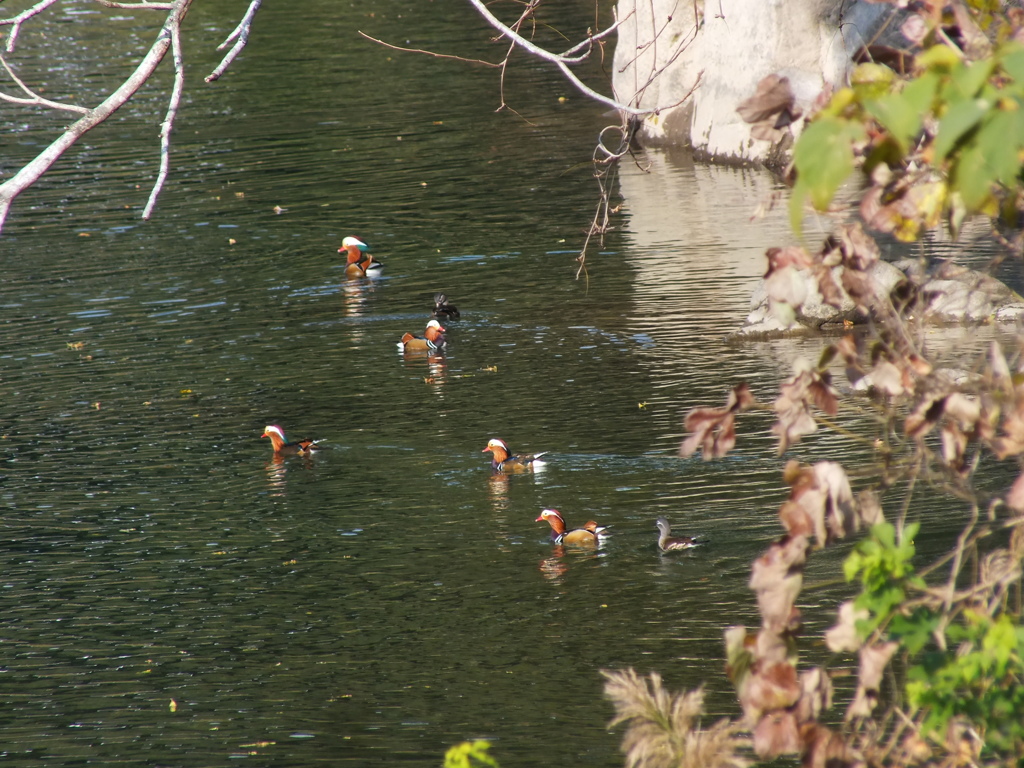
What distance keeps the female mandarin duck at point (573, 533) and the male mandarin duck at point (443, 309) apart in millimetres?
5045

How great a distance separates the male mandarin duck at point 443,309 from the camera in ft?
46.2

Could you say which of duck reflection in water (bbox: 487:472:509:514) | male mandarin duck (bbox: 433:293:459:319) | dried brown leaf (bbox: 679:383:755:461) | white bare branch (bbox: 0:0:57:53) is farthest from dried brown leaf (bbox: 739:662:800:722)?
male mandarin duck (bbox: 433:293:459:319)

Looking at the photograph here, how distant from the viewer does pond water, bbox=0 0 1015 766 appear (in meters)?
7.58

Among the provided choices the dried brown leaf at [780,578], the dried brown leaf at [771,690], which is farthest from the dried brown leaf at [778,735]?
the dried brown leaf at [780,578]

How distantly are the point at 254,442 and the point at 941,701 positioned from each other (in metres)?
9.06

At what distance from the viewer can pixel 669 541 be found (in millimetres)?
8820

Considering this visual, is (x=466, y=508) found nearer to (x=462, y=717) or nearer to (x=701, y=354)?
(x=462, y=717)

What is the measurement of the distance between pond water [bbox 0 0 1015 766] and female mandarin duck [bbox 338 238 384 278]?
0.17 metres

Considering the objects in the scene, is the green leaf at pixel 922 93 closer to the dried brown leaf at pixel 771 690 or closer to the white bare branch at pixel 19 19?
the dried brown leaf at pixel 771 690

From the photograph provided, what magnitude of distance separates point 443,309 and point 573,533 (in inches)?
215

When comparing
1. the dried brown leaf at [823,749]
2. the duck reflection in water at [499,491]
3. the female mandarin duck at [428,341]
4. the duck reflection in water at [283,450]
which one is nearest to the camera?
the dried brown leaf at [823,749]

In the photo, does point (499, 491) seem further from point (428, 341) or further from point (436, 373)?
point (428, 341)

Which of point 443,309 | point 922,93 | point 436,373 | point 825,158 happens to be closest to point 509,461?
point 436,373

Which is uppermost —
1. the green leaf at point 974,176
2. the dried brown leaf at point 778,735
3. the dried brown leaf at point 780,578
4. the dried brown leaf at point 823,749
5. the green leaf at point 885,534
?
the green leaf at point 974,176
